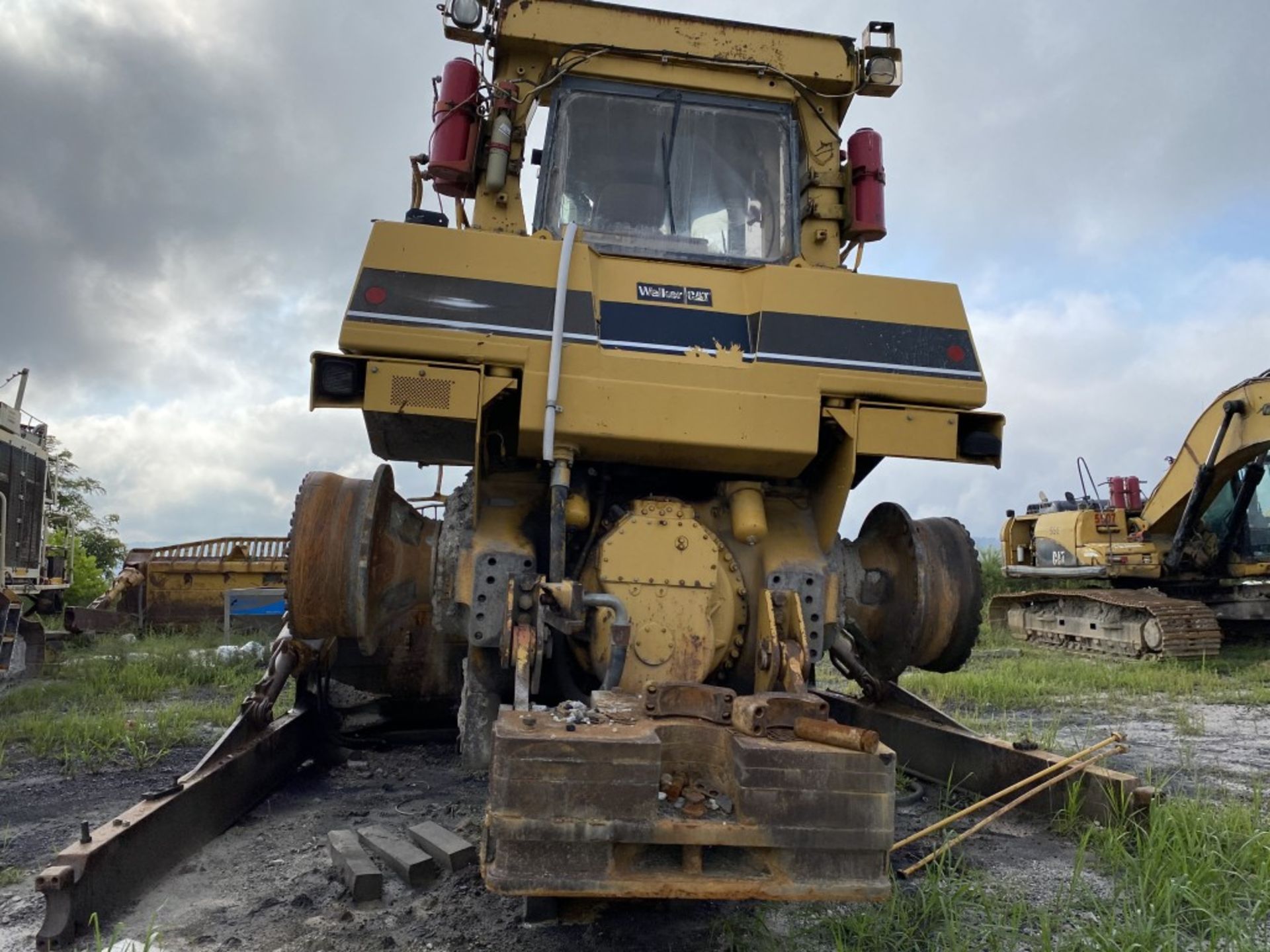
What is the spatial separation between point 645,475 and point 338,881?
195 cm

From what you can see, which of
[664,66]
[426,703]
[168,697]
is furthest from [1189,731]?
[168,697]

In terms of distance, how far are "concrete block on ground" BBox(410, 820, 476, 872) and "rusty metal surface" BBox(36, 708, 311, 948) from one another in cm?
80

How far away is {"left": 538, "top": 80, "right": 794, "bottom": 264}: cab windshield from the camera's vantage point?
4.17 m

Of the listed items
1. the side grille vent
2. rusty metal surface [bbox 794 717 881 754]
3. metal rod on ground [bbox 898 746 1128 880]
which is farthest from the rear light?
metal rod on ground [bbox 898 746 1128 880]

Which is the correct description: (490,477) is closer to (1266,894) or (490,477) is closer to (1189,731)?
(1266,894)

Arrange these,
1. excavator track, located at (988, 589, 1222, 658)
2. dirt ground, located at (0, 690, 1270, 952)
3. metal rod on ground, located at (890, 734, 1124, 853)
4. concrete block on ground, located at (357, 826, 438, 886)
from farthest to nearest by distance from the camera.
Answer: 1. excavator track, located at (988, 589, 1222, 658)
2. metal rod on ground, located at (890, 734, 1124, 853)
3. concrete block on ground, located at (357, 826, 438, 886)
4. dirt ground, located at (0, 690, 1270, 952)

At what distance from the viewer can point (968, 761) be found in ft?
→ 14.1

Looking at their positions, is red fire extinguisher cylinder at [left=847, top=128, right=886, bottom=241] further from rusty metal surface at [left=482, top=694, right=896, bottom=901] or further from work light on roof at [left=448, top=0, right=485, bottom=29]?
rusty metal surface at [left=482, top=694, right=896, bottom=901]

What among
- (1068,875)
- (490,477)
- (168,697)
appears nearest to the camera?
(1068,875)

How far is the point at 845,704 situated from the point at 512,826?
3.56m

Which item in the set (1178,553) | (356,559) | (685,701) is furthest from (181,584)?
(1178,553)

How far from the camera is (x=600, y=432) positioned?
3.36 metres

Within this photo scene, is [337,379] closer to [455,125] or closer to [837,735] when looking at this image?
[455,125]

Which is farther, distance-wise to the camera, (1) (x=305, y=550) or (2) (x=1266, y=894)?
(1) (x=305, y=550)
